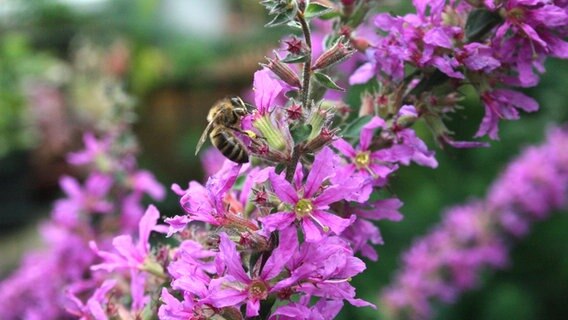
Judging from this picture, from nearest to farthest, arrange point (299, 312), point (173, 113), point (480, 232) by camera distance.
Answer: point (299, 312)
point (480, 232)
point (173, 113)

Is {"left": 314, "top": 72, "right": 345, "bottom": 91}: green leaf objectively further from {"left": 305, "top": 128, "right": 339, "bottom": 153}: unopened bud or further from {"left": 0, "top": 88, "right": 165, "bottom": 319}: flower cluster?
{"left": 0, "top": 88, "right": 165, "bottom": 319}: flower cluster

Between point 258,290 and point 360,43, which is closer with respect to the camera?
point 258,290

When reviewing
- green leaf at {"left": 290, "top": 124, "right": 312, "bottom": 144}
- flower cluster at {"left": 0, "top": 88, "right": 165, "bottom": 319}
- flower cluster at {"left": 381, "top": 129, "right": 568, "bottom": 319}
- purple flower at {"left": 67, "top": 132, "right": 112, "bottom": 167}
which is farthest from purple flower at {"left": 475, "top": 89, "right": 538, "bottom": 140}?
flower cluster at {"left": 381, "top": 129, "right": 568, "bottom": 319}

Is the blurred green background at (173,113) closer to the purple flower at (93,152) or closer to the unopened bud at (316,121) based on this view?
the purple flower at (93,152)

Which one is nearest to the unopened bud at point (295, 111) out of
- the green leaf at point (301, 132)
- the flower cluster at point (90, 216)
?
the green leaf at point (301, 132)

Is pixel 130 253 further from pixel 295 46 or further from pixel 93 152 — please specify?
pixel 93 152

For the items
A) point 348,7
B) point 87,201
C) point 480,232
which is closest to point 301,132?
point 348,7

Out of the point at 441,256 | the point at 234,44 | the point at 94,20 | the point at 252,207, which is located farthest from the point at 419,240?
the point at 94,20
